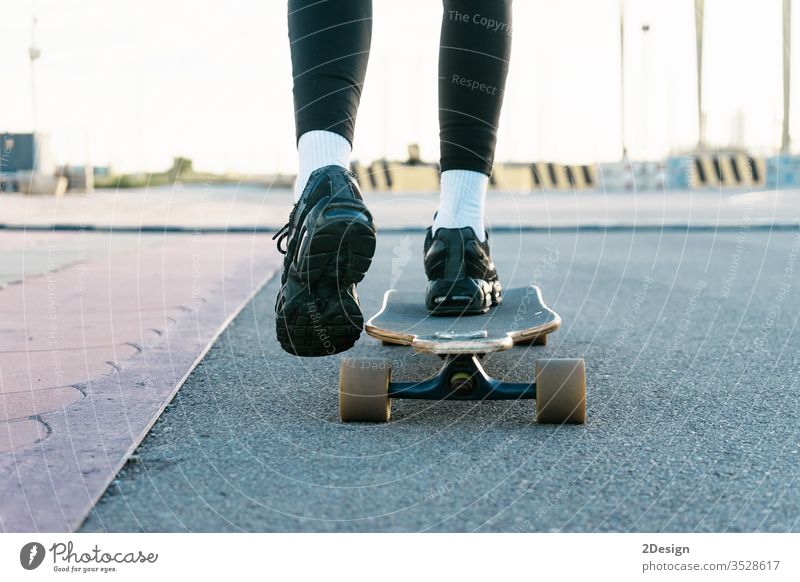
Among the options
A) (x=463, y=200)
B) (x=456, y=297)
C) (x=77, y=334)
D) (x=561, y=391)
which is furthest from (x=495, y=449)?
(x=77, y=334)

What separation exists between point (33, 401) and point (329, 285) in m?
0.74

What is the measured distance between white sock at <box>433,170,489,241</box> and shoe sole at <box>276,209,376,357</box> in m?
0.50

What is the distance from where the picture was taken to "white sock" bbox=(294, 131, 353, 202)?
2.03 m

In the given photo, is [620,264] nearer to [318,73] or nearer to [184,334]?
[184,334]

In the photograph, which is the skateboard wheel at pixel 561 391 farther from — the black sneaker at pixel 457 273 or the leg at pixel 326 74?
the leg at pixel 326 74

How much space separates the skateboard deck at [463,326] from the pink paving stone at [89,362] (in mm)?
527

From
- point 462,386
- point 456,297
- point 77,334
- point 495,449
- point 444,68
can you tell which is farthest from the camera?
point 77,334

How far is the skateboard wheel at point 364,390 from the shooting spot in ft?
6.30

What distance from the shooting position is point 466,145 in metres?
2.39

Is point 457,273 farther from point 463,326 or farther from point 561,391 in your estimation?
point 561,391

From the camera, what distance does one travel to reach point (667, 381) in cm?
239

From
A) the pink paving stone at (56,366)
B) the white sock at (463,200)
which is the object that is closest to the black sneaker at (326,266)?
the white sock at (463,200)

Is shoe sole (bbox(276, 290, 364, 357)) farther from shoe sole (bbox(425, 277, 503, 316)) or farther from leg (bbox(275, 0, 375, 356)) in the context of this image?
shoe sole (bbox(425, 277, 503, 316))

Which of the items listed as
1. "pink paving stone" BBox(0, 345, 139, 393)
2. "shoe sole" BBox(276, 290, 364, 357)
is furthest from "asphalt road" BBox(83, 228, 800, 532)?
"pink paving stone" BBox(0, 345, 139, 393)
